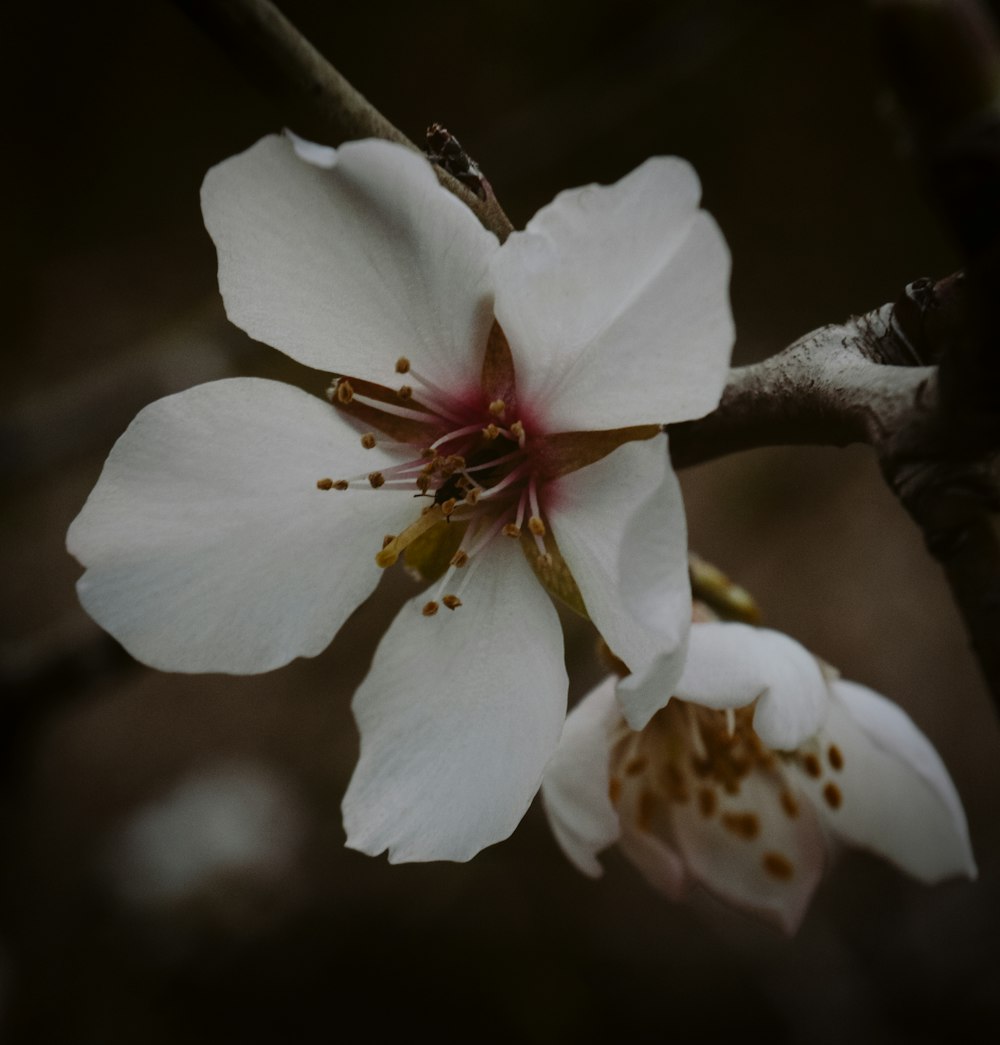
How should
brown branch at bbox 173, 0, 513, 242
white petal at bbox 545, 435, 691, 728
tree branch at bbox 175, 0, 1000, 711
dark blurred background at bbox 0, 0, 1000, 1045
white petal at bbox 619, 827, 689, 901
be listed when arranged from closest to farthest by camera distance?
tree branch at bbox 175, 0, 1000, 711, white petal at bbox 545, 435, 691, 728, brown branch at bbox 173, 0, 513, 242, white petal at bbox 619, 827, 689, 901, dark blurred background at bbox 0, 0, 1000, 1045

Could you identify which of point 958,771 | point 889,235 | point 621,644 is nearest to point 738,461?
point 889,235

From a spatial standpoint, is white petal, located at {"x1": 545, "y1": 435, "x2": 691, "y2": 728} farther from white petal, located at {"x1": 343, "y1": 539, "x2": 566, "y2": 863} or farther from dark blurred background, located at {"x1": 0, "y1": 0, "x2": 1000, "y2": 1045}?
dark blurred background, located at {"x1": 0, "y1": 0, "x2": 1000, "y2": 1045}

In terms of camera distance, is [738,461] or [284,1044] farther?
[738,461]

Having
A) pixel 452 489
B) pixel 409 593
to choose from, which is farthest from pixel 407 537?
pixel 409 593

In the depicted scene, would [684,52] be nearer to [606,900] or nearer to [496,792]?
[496,792]

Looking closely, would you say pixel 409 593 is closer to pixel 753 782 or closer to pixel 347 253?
pixel 753 782

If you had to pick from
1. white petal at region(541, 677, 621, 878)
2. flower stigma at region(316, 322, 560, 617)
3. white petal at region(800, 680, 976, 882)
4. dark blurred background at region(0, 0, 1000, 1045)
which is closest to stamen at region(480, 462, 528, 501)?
flower stigma at region(316, 322, 560, 617)
